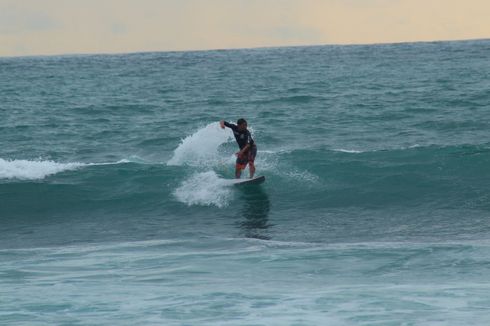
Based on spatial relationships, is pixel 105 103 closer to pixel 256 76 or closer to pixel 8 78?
pixel 256 76

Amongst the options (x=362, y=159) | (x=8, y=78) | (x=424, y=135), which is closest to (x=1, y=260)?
(x=362, y=159)

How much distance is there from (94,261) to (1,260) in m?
1.94

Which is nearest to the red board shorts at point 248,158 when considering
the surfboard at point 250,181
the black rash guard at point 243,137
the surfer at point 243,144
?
the surfer at point 243,144

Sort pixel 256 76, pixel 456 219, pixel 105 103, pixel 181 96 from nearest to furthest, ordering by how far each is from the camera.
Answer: pixel 456 219 → pixel 105 103 → pixel 181 96 → pixel 256 76

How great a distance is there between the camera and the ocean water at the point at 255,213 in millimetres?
12836

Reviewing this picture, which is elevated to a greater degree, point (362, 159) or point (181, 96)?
point (181, 96)

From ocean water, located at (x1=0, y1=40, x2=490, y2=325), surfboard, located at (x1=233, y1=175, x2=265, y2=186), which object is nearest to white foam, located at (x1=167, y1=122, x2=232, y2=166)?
ocean water, located at (x1=0, y1=40, x2=490, y2=325)

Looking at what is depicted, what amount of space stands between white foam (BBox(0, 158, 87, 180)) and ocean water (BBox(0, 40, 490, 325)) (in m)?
0.06

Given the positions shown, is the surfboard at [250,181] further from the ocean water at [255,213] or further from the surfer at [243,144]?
the ocean water at [255,213]

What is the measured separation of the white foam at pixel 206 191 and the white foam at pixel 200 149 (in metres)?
2.40

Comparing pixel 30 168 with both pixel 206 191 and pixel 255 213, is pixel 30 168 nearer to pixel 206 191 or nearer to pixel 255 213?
pixel 206 191

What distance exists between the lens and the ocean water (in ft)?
42.1

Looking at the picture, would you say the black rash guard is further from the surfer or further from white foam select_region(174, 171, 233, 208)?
white foam select_region(174, 171, 233, 208)

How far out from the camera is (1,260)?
1639cm
